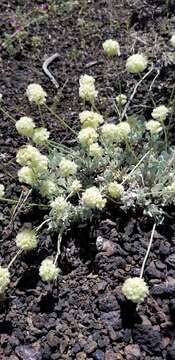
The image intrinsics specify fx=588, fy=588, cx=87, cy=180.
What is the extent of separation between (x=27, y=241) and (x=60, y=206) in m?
0.30

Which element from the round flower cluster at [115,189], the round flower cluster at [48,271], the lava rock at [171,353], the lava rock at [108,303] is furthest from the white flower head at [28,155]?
the lava rock at [171,353]

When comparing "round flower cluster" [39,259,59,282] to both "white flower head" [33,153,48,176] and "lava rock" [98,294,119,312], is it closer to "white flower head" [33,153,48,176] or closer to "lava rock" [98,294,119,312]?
"lava rock" [98,294,119,312]

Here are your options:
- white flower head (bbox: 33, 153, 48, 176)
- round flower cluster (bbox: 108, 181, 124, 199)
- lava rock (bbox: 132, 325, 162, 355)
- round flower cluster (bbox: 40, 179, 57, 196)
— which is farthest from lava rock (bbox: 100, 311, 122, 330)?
white flower head (bbox: 33, 153, 48, 176)

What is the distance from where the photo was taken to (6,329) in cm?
362

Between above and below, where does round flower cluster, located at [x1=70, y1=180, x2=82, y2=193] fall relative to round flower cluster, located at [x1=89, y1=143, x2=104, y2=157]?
below

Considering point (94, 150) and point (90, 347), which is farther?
point (94, 150)

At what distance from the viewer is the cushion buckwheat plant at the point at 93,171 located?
3.76 m

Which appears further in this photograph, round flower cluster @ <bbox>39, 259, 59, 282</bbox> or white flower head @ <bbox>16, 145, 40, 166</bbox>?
white flower head @ <bbox>16, 145, 40, 166</bbox>

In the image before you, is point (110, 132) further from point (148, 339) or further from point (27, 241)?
point (148, 339)

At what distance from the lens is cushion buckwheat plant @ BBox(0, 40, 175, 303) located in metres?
3.76

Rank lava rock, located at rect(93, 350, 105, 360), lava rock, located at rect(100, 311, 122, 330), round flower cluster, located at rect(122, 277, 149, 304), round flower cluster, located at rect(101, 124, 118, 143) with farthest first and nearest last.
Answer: round flower cluster, located at rect(101, 124, 118, 143)
lava rock, located at rect(100, 311, 122, 330)
lava rock, located at rect(93, 350, 105, 360)
round flower cluster, located at rect(122, 277, 149, 304)

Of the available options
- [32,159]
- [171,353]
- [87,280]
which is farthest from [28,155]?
[171,353]

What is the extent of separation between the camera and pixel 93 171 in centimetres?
424

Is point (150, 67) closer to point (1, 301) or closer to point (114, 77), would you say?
point (114, 77)
